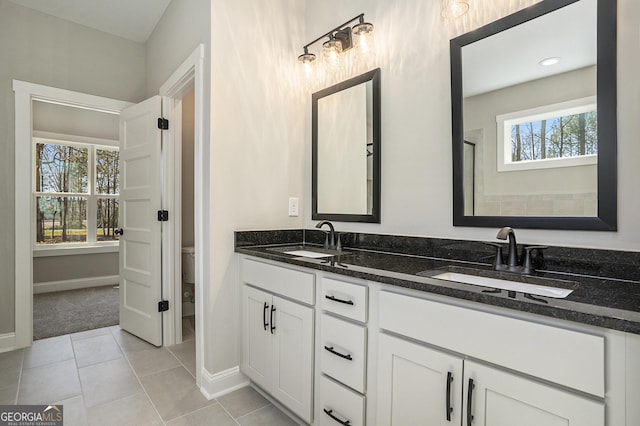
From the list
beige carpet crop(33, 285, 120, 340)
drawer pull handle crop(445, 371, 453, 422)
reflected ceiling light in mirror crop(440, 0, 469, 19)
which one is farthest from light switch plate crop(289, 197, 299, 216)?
beige carpet crop(33, 285, 120, 340)

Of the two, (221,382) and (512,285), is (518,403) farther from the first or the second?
(221,382)

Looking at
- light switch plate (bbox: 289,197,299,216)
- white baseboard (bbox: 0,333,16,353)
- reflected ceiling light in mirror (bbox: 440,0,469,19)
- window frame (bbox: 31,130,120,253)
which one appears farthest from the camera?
window frame (bbox: 31,130,120,253)

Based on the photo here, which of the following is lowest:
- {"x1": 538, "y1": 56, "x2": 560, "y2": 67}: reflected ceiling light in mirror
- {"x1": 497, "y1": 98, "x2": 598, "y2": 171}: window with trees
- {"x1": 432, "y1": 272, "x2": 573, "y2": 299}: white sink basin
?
{"x1": 432, "y1": 272, "x2": 573, "y2": 299}: white sink basin

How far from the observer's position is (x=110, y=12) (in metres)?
2.86

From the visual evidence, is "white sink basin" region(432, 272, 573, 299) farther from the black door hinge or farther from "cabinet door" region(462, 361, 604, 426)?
the black door hinge

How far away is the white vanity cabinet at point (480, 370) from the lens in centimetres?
82

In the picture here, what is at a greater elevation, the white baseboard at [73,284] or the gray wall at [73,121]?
the gray wall at [73,121]

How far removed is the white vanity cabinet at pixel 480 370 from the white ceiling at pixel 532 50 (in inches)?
40.9

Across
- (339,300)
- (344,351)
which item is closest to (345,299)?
(339,300)

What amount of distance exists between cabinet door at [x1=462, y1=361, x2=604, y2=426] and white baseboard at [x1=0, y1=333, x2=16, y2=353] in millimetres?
3279

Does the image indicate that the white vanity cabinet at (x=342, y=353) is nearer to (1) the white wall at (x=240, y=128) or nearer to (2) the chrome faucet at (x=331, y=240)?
(2) the chrome faucet at (x=331, y=240)

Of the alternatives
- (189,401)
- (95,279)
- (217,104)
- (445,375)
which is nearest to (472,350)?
(445,375)

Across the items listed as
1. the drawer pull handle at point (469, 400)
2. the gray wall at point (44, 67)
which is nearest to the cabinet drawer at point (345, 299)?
the drawer pull handle at point (469, 400)

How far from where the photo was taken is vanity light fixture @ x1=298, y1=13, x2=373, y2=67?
6.35 ft
